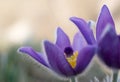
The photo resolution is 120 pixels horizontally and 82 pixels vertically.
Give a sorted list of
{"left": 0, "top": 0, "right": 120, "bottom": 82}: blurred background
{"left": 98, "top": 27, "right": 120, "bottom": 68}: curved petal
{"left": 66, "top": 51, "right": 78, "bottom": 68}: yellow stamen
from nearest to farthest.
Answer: {"left": 98, "top": 27, "right": 120, "bottom": 68}: curved petal → {"left": 66, "top": 51, "right": 78, "bottom": 68}: yellow stamen → {"left": 0, "top": 0, "right": 120, "bottom": 82}: blurred background

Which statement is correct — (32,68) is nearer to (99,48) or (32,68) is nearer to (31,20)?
(31,20)

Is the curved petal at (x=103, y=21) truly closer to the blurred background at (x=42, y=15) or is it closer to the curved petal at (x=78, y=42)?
the curved petal at (x=78, y=42)

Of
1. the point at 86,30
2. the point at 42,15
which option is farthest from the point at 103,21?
the point at 42,15

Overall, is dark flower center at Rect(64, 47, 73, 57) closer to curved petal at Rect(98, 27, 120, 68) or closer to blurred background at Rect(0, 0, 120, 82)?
curved petal at Rect(98, 27, 120, 68)

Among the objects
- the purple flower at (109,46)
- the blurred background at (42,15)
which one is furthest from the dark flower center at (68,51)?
the blurred background at (42,15)

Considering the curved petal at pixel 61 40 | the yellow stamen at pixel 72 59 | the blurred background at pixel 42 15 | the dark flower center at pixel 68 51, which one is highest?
the curved petal at pixel 61 40

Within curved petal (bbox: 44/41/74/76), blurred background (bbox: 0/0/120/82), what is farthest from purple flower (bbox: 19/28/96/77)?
blurred background (bbox: 0/0/120/82)

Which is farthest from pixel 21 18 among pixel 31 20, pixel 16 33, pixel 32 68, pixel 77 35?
pixel 77 35
